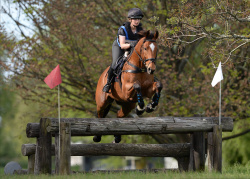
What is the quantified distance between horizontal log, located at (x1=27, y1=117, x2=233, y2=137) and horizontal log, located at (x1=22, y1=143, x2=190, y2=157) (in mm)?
1054

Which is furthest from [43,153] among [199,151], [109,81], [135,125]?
[199,151]

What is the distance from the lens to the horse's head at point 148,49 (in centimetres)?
742

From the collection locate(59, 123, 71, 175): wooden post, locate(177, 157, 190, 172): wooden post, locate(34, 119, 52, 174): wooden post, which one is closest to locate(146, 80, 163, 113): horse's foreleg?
locate(59, 123, 71, 175): wooden post

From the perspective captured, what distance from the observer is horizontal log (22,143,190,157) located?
8727 mm

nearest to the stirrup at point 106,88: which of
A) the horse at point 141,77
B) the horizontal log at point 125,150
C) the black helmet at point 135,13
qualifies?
the horse at point 141,77

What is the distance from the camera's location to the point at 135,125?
7.73 metres

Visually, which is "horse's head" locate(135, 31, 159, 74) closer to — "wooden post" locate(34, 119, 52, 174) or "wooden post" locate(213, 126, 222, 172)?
"wooden post" locate(213, 126, 222, 172)

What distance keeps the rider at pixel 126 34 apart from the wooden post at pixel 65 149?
5.67 ft

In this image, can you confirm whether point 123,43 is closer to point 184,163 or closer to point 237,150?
point 184,163

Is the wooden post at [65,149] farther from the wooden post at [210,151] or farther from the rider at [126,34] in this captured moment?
the wooden post at [210,151]

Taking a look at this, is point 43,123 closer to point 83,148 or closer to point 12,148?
point 83,148

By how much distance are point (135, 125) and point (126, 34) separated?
200cm

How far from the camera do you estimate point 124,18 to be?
50.3 ft

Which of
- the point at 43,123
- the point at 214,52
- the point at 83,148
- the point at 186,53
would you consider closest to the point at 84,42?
the point at 186,53
